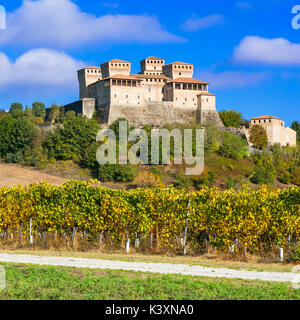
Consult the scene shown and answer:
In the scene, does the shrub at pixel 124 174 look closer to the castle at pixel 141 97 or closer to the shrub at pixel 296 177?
the castle at pixel 141 97

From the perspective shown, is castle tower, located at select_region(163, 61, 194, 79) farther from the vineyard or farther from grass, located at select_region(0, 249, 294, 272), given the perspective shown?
grass, located at select_region(0, 249, 294, 272)

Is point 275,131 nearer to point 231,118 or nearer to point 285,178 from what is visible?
point 231,118

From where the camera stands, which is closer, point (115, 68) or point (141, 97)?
point (141, 97)

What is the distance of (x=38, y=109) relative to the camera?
3169 inches

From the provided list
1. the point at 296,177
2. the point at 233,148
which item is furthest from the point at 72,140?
the point at 296,177

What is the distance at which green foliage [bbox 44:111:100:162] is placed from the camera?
59.3m

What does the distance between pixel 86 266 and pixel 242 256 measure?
539cm

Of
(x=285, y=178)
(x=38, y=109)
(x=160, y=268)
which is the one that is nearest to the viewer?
(x=160, y=268)

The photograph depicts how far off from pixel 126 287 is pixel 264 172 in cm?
4824

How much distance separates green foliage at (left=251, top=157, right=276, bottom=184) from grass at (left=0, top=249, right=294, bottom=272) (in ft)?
134

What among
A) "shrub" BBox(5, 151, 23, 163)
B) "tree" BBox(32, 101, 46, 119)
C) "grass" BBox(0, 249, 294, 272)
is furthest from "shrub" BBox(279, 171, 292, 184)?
"grass" BBox(0, 249, 294, 272)

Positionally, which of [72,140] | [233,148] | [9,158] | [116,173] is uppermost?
[72,140]
